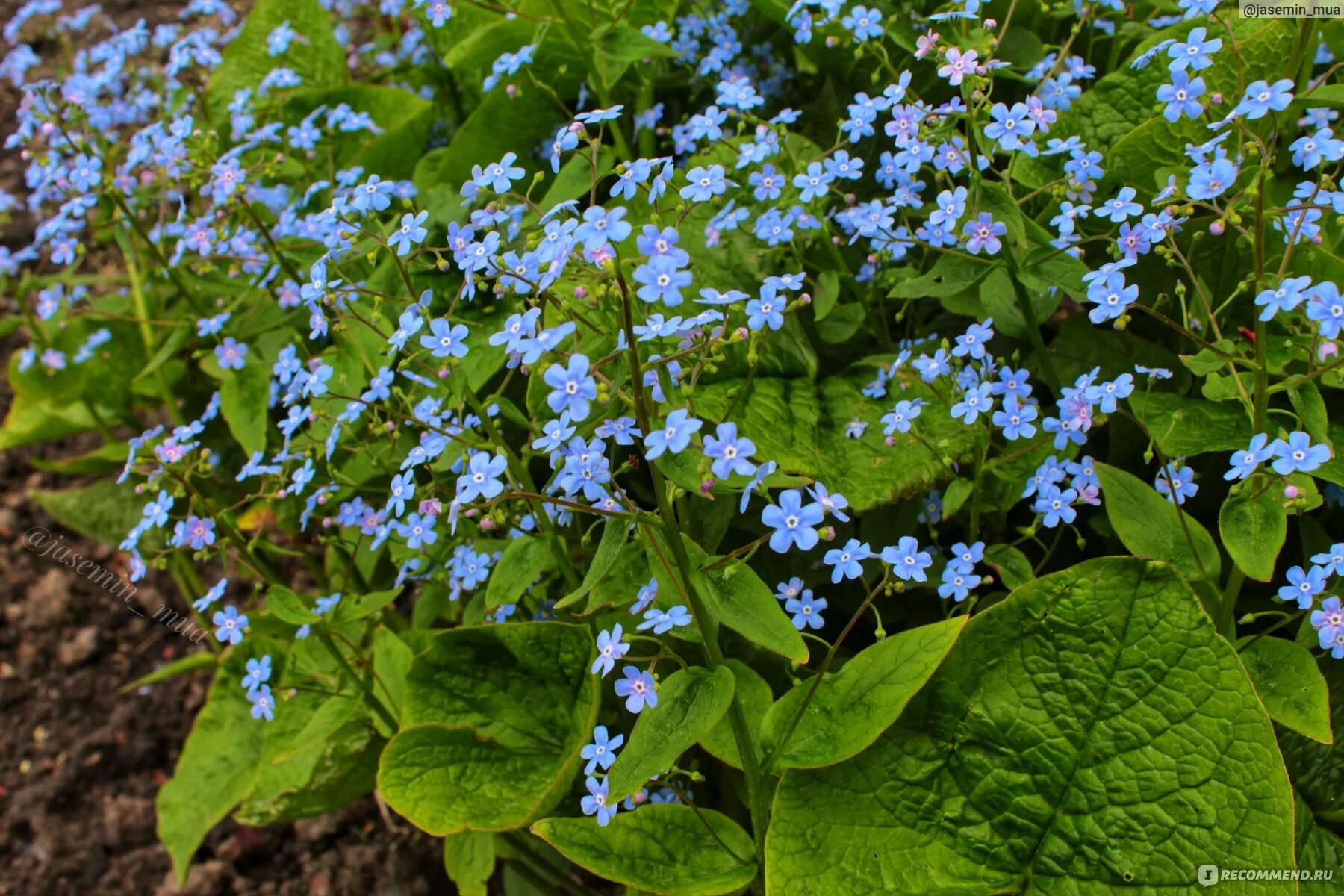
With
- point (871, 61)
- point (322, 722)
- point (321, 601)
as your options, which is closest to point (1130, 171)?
point (871, 61)

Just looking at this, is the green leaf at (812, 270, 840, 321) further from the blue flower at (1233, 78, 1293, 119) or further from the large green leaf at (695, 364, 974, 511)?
the blue flower at (1233, 78, 1293, 119)

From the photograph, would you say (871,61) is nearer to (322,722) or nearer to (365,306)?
(365,306)

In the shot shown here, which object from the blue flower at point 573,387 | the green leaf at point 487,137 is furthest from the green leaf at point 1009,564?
the green leaf at point 487,137

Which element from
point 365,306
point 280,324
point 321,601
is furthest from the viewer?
point 280,324

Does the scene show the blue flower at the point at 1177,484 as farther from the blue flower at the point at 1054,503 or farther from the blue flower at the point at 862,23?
the blue flower at the point at 862,23

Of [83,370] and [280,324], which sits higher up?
[280,324]

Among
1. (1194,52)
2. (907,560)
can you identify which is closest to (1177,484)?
(907,560)

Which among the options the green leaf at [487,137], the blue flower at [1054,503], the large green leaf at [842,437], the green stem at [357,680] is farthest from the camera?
the green leaf at [487,137]

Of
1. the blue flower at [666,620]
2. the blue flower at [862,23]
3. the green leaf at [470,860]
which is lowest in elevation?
the green leaf at [470,860]
